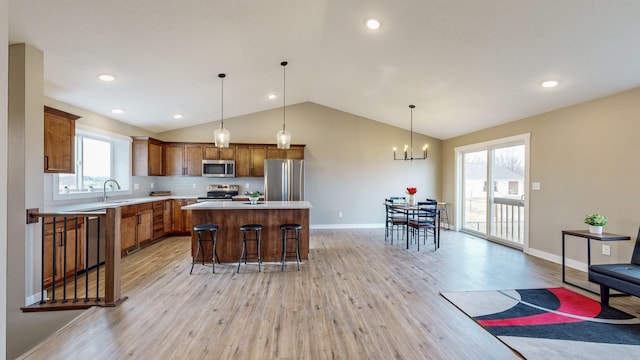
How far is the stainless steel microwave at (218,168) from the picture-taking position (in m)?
6.61

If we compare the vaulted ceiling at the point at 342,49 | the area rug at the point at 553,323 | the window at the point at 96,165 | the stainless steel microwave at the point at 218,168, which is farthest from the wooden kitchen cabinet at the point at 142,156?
the area rug at the point at 553,323

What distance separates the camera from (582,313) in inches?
108

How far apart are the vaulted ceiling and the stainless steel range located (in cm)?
197

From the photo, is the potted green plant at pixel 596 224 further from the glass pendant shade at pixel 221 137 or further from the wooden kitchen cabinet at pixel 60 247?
the wooden kitchen cabinet at pixel 60 247

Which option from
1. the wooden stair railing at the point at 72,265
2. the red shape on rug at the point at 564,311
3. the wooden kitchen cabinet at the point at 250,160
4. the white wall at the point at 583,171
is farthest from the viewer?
the wooden kitchen cabinet at the point at 250,160

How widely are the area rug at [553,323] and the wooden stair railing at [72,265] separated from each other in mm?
3593

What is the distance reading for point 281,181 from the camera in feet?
21.4

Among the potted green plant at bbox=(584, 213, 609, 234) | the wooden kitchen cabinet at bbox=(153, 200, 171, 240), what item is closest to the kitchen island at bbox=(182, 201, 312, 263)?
the wooden kitchen cabinet at bbox=(153, 200, 171, 240)

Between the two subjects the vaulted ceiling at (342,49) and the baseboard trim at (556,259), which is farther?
the baseboard trim at (556,259)

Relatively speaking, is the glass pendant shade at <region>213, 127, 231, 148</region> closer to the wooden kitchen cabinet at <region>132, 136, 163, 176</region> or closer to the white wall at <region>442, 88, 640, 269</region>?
the wooden kitchen cabinet at <region>132, 136, 163, 176</region>

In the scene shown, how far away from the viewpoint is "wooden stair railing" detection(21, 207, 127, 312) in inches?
116

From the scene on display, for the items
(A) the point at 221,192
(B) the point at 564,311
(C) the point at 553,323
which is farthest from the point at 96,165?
(B) the point at 564,311

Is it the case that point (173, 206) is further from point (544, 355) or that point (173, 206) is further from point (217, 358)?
point (544, 355)

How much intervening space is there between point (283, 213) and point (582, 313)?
12.1 ft
